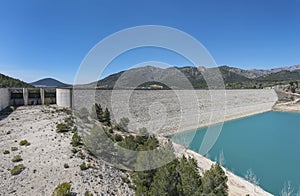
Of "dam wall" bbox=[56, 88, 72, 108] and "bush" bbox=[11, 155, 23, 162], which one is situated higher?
"dam wall" bbox=[56, 88, 72, 108]

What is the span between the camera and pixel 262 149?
24.4 m

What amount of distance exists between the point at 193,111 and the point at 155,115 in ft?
25.6

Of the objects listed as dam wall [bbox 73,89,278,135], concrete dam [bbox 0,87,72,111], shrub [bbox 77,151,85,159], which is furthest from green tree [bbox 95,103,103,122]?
shrub [bbox 77,151,85,159]

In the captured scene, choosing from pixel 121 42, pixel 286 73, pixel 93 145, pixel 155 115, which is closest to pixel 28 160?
pixel 93 145

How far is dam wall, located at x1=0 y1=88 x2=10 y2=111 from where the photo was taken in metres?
24.8

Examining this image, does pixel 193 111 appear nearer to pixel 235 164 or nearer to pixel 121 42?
pixel 235 164

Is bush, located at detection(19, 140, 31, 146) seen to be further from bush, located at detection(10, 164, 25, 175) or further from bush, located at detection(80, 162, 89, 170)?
bush, located at detection(80, 162, 89, 170)

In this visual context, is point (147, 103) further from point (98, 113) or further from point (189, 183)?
point (189, 183)

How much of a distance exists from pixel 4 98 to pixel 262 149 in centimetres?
3026

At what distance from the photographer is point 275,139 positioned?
30.0 metres

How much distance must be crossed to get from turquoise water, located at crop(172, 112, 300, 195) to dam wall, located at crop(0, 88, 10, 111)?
19.9 metres

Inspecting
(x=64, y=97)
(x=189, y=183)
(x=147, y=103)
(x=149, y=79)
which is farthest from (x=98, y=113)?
(x=189, y=183)

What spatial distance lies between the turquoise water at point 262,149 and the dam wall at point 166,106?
2012 mm

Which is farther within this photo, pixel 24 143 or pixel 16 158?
pixel 24 143
